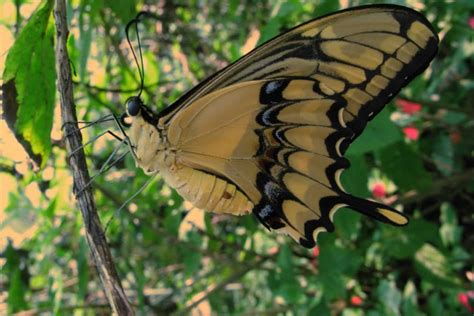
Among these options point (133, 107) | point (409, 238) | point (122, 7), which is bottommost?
point (409, 238)

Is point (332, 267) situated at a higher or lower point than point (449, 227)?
higher

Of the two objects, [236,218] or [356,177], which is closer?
[356,177]

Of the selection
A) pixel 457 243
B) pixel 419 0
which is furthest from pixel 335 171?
pixel 457 243

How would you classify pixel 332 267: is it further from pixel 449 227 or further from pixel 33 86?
pixel 33 86

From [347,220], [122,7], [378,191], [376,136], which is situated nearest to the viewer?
A: [122,7]

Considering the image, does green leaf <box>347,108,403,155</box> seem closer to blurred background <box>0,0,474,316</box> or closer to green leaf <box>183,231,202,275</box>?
blurred background <box>0,0,474,316</box>

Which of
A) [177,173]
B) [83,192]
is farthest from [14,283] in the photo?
[83,192]

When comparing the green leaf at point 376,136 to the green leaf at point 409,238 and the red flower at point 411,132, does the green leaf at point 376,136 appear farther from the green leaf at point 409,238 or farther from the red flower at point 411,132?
the red flower at point 411,132

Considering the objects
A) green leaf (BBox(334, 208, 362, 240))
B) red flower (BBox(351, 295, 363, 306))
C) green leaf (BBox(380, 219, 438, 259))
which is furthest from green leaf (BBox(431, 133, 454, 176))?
green leaf (BBox(334, 208, 362, 240))
